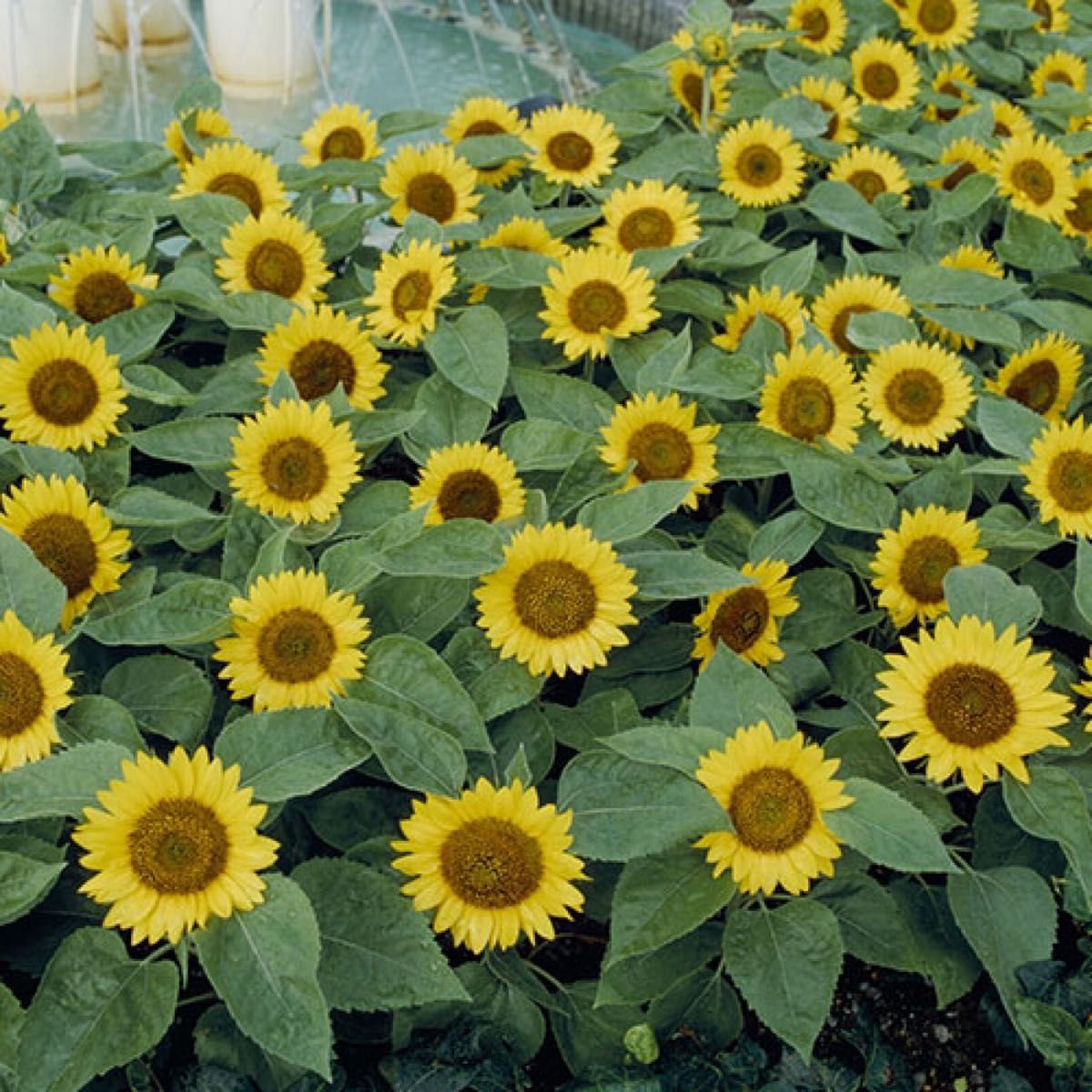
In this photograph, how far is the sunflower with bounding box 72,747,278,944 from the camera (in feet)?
4.96

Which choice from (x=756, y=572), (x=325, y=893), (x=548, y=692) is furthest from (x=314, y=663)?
(x=756, y=572)

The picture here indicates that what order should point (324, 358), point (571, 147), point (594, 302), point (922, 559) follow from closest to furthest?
point (922, 559)
point (324, 358)
point (594, 302)
point (571, 147)

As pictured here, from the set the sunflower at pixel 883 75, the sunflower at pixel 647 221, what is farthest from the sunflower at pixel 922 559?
the sunflower at pixel 883 75

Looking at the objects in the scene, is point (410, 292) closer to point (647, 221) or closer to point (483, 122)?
point (647, 221)

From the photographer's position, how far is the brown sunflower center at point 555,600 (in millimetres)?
1854

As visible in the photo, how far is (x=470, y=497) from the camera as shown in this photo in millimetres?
2064

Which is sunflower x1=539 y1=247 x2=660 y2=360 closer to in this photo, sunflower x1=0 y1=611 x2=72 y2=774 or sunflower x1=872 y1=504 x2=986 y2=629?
sunflower x1=872 y1=504 x2=986 y2=629

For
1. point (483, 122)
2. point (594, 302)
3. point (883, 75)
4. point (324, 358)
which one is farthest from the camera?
point (883, 75)

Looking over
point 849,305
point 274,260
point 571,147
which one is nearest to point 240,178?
point 274,260

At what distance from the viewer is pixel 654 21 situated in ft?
23.7

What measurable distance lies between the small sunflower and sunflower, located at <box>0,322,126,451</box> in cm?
98

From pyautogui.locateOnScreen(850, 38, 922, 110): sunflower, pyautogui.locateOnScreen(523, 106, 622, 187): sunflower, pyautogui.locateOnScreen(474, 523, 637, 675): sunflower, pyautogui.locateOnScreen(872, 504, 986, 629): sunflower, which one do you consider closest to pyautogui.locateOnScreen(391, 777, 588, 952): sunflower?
pyautogui.locateOnScreen(474, 523, 637, 675): sunflower

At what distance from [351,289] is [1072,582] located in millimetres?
1294

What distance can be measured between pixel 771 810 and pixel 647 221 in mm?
1323
